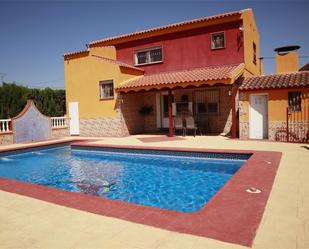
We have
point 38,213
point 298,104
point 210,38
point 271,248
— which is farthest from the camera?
point 210,38

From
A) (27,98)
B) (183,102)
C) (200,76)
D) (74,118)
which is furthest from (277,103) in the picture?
(27,98)

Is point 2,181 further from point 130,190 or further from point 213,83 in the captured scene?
point 213,83

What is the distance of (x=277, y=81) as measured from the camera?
12875mm

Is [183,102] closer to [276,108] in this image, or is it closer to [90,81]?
[276,108]

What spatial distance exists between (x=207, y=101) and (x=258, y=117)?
12.8 feet

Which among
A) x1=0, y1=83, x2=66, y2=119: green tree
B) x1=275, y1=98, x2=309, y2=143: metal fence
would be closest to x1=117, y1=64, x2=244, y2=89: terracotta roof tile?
x1=275, y1=98, x2=309, y2=143: metal fence

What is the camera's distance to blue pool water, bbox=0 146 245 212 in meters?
6.70

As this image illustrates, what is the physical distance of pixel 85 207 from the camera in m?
4.59

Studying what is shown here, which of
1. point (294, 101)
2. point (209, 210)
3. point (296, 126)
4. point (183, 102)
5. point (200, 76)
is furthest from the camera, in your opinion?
point (183, 102)

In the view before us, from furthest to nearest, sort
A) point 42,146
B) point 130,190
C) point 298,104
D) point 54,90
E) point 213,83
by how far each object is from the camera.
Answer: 1. point 54,90
2. point 42,146
3. point 213,83
4. point 298,104
5. point 130,190

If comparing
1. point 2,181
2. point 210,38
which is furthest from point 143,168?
point 210,38

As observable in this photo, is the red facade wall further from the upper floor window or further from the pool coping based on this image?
the pool coping

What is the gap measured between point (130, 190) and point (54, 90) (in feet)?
57.2

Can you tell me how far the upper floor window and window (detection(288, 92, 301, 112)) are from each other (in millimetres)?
8806
